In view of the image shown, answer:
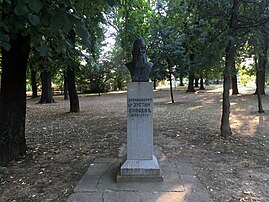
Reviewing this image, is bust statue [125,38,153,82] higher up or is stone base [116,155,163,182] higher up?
bust statue [125,38,153,82]

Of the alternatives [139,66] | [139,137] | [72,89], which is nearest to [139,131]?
[139,137]

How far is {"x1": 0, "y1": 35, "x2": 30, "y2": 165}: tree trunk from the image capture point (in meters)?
5.05

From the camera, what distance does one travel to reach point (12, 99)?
202 inches

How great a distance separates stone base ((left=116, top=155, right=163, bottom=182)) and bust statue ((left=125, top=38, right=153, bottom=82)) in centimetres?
127

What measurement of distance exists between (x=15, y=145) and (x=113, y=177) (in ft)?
7.18

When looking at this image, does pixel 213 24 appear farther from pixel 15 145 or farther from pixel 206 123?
pixel 15 145

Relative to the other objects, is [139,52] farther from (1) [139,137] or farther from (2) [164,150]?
(2) [164,150]

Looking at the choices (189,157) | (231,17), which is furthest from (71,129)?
(231,17)

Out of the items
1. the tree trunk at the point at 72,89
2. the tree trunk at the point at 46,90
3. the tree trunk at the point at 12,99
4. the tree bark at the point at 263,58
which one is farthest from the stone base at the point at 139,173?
the tree trunk at the point at 46,90

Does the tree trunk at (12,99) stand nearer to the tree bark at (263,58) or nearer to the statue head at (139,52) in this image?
the statue head at (139,52)

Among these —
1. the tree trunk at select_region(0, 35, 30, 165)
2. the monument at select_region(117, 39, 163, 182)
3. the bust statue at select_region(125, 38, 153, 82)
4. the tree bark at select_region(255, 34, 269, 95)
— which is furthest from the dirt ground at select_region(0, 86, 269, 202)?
the tree bark at select_region(255, 34, 269, 95)

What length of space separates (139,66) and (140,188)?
1.77 m

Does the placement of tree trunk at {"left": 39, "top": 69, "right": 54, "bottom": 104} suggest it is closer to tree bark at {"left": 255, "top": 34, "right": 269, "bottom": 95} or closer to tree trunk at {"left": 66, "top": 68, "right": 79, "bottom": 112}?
tree trunk at {"left": 66, "top": 68, "right": 79, "bottom": 112}

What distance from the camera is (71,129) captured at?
27.8 feet
